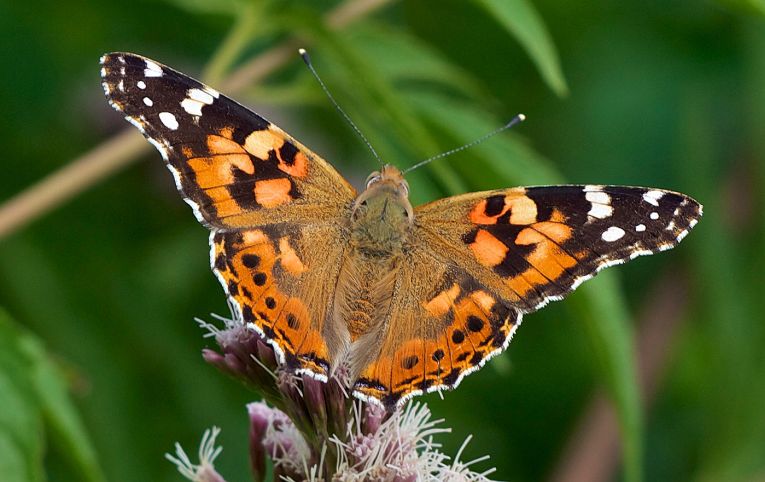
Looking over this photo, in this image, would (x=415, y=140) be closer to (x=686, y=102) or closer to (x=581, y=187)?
(x=581, y=187)

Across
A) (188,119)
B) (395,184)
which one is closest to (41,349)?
(188,119)

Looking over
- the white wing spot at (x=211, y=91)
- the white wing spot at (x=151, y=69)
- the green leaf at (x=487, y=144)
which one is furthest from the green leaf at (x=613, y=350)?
the white wing spot at (x=151, y=69)

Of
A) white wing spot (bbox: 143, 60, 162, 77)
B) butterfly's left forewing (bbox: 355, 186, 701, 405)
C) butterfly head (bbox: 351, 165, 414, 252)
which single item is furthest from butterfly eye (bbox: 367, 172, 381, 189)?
white wing spot (bbox: 143, 60, 162, 77)

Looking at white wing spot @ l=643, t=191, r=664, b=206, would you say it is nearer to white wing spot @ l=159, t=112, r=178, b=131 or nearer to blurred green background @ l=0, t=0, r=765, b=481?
blurred green background @ l=0, t=0, r=765, b=481

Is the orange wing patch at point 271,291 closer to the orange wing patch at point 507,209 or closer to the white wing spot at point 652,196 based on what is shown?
the orange wing patch at point 507,209

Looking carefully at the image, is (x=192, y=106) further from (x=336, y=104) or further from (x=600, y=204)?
(x=600, y=204)

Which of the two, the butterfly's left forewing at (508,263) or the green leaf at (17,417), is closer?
the green leaf at (17,417)

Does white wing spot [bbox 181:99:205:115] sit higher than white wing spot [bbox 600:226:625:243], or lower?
higher
